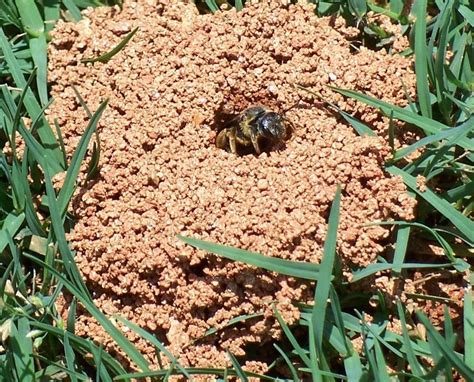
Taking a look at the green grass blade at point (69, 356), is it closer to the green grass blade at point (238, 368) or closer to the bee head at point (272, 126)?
the green grass blade at point (238, 368)

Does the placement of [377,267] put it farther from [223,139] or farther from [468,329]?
[223,139]

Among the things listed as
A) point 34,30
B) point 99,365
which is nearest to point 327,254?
point 99,365

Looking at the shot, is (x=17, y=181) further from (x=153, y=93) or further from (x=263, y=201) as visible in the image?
(x=263, y=201)

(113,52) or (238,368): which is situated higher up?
(113,52)

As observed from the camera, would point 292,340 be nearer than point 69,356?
Yes

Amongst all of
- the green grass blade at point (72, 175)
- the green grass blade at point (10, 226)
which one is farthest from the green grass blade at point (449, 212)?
the green grass blade at point (10, 226)

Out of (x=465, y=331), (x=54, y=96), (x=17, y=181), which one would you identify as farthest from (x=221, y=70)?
(x=465, y=331)

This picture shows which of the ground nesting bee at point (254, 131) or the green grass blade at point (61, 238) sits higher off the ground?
the ground nesting bee at point (254, 131)
